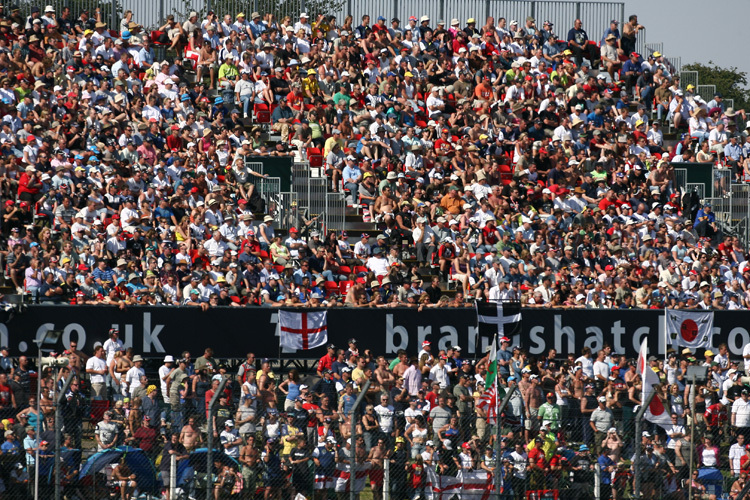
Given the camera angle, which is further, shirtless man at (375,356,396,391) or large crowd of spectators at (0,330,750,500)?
shirtless man at (375,356,396,391)

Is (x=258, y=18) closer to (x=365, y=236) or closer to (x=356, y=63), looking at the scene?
(x=356, y=63)

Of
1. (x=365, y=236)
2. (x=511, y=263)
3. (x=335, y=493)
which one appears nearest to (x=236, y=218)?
(x=365, y=236)

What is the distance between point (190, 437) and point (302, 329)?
21.4ft

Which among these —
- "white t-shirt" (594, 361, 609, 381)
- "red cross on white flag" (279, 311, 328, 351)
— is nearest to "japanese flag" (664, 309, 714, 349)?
"white t-shirt" (594, 361, 609, 381)

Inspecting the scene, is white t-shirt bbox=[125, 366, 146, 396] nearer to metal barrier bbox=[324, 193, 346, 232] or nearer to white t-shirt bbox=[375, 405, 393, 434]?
white t-shirt bbox=[375, 405, 393, 434]

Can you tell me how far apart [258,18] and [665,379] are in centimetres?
1395

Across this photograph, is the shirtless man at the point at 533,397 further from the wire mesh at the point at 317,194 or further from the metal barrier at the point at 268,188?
the metal barrier at the point at 268,188

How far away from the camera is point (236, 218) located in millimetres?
24125

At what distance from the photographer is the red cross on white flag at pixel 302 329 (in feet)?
68.9

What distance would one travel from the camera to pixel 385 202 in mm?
25500

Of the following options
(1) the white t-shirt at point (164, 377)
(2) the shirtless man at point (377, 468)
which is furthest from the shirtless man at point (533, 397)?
(1) the white t-shirt at point (164, 377)

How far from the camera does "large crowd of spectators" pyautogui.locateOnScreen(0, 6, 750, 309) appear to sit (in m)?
22.8

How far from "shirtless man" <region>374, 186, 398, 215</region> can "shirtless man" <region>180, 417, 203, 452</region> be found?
36.5ft

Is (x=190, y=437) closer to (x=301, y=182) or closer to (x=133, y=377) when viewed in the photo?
(x=133, y=377)
